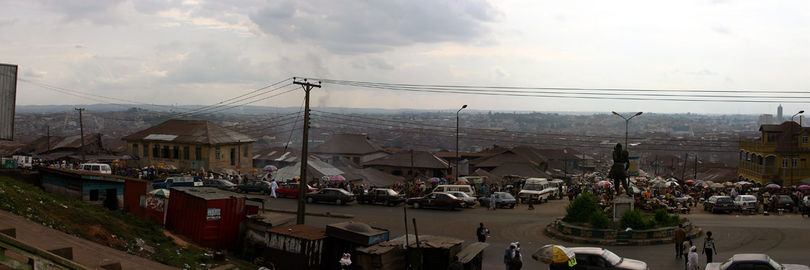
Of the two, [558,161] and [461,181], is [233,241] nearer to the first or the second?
[461,181]

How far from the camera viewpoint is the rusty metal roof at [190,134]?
5403 centimetres

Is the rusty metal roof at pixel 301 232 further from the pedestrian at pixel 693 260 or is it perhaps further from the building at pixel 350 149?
the building at pixel 350 149

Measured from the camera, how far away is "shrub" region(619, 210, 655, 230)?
21.1 metres

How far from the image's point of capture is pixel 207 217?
63.3 feet

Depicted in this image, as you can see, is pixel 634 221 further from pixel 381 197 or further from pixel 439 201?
pixel 381 197

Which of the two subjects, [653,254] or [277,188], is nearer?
[653,254]

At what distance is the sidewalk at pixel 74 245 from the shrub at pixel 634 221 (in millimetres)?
15737

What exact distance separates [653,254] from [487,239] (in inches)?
239

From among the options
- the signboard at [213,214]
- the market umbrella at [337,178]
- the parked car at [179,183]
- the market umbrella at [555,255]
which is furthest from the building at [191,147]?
the market umbrella at [555,255]

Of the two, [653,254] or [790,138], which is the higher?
[790,138]

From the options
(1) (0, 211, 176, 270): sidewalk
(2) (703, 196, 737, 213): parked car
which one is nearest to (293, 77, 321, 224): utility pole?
(1) (0, 211, 176, 270): sidewalk

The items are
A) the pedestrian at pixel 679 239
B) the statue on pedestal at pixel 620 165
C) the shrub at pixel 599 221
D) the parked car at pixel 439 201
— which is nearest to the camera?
the pedestrian at pixel 679 239

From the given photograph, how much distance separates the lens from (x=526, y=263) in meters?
18.1

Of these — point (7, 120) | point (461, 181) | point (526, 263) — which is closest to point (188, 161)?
point (461, 181)
